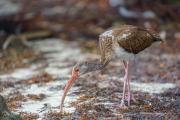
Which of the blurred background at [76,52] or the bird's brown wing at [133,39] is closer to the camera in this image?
the bird's brown wing at [133,39]

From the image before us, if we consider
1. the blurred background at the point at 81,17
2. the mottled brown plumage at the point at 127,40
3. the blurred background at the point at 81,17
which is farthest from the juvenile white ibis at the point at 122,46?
the blurred background at the point at 81,17

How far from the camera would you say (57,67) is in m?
8.50

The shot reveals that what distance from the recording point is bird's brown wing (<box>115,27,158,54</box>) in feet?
19.6

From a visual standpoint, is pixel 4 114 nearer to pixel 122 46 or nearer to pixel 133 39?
pixel 122 46

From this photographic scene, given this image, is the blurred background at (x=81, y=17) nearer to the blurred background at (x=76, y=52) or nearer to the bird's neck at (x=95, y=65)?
the blurred background at (x=76, y=52)

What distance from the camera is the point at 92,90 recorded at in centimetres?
668

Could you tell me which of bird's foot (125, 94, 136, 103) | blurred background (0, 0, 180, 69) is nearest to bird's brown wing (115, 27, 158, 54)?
bird's foot (125, 94, 136, 103)

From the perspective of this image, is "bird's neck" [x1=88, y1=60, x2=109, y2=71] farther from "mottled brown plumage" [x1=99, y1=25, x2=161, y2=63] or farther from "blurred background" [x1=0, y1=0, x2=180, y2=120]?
"blurred background" [x1=0, y1=0, x2=180, y2=120]

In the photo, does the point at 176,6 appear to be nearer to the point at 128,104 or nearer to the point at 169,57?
the point at 169,57

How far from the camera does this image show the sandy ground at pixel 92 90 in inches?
223

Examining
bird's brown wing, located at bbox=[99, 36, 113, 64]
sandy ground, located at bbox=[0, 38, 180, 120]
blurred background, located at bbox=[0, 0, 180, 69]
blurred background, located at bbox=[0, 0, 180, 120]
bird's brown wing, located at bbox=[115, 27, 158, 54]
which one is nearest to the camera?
sandy ground, located at bbox=[0, 38, 180, 120]

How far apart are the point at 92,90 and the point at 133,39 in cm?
99

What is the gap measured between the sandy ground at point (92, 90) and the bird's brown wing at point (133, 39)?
1.96 ft

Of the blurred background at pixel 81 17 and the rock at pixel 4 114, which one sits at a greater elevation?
the blurred background at pixel 81 17
